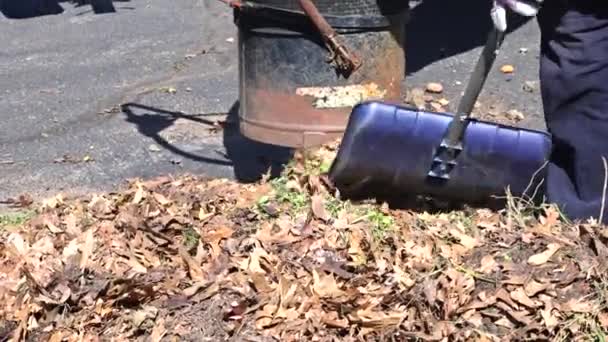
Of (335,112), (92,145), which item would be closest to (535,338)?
(335,112)

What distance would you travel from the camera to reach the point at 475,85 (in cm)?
408

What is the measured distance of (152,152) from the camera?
6.52 metres

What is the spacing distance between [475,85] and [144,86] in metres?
4.32

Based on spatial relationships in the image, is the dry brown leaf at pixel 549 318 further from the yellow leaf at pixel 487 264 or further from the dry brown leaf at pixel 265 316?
the dry brown leaf at pixel 265 316

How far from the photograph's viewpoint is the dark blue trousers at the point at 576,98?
405 cm

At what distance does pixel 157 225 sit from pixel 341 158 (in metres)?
0.79

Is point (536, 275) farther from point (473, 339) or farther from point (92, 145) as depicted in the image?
point (92, 145)

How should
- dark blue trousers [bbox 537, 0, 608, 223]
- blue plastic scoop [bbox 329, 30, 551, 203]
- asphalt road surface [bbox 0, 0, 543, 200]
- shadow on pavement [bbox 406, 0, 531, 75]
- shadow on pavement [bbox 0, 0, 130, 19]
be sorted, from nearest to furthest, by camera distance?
dark blue trousers [bbox 537, 0, 608, 223] → blue plastic scoop [bbox 329, 30, 551, 203] → asphalt road surface [bbox 0, 0, 543, 200] → shadow on pavement [bbox 406, 0, 531, 75] → shadow on pavement [bbox 0, 0, 130, 19]

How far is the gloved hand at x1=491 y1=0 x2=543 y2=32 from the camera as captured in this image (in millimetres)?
3863

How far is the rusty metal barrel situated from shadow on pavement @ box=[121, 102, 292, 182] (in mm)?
794

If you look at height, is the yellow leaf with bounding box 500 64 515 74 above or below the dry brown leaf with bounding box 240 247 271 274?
below

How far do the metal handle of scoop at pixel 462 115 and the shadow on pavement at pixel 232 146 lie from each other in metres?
1.73

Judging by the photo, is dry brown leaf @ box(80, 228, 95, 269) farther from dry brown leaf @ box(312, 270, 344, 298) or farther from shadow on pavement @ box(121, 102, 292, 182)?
shadow on pavement @ box(121, 102, 292, 182)

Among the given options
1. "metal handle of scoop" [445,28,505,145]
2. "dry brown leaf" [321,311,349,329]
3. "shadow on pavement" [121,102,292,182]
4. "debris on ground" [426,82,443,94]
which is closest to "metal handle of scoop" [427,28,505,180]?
"metal handle of scoop" [445,28,505,145]
